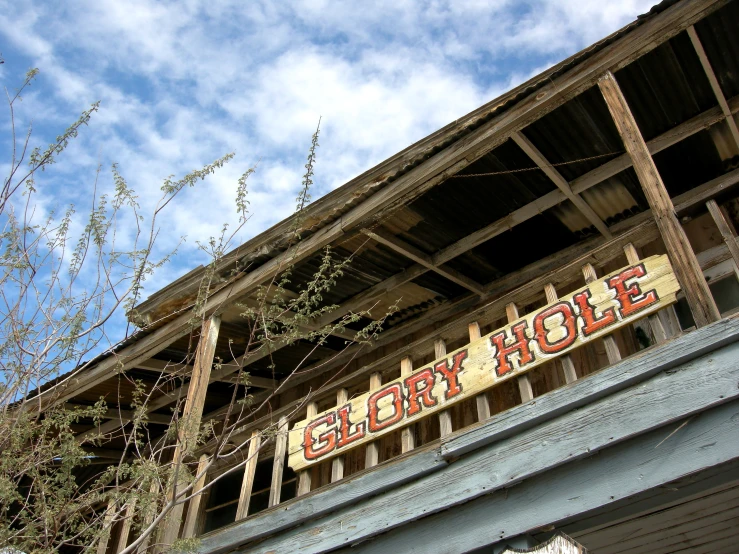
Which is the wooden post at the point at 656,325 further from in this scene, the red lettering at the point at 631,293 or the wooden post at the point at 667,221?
the wooden post at the point at 667,221

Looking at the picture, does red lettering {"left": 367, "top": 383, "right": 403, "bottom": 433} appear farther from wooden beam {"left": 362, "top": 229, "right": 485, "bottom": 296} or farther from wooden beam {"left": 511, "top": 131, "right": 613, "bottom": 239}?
wooden beam {"left": 511, "top": 131, "right": 613, "bottom": 239}

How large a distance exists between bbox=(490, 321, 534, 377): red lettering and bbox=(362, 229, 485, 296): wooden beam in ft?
6.40

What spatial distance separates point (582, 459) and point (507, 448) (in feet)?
1.64

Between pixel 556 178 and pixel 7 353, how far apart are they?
16.3 ft

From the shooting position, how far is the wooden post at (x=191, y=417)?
4.97 metres

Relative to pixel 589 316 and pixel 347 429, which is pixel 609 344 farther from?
pixel 347 429

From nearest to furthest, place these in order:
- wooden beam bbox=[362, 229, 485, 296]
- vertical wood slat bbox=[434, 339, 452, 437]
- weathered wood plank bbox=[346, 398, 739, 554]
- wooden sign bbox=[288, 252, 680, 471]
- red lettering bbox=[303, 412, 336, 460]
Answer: weathered wood plank bbox=[346, 398, 739, 554] → wooden sign bbox=[288, 252, 680, 471] → vertical wood slat bbox=[434, 339, 452, 437] → red lettering bbox=[303, 412, 336, 460] → wooden beam bbox=[362, 229, 485, 296]

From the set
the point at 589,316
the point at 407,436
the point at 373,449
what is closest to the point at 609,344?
the point at 589,316

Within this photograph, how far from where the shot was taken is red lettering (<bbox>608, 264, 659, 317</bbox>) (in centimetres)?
425

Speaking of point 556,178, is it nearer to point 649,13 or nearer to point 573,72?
point 573,72

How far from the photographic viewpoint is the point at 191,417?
5.53 metres

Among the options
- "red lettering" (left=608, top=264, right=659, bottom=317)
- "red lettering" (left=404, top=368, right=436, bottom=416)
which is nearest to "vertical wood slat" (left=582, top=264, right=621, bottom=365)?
"red lettering" (left=608, top=264, right=659, bottom=317)

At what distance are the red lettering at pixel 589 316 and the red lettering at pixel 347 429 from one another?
199 cm

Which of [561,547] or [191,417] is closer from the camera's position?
[561,547]
